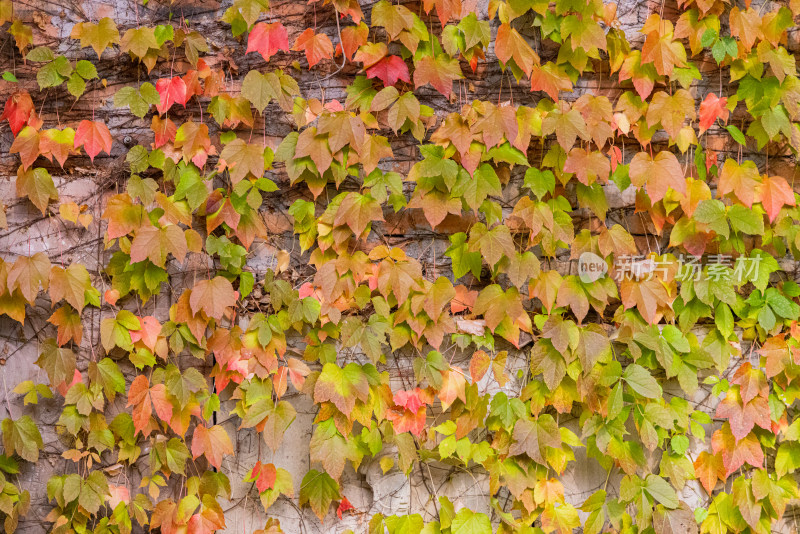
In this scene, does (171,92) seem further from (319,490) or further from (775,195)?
(775,195)

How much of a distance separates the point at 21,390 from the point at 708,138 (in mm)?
2428

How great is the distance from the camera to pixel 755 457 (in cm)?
171

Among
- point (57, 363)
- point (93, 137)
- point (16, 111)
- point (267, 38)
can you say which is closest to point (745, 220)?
point (267, 38)

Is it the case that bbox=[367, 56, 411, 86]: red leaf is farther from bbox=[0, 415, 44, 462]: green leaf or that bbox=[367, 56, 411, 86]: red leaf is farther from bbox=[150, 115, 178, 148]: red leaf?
bbox=[0, 415, 44, 462]: green leaf

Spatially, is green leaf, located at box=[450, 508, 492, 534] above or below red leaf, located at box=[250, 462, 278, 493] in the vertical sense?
below

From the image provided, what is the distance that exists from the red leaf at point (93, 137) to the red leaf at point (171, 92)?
0.62 ft

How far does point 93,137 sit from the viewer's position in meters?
1.68

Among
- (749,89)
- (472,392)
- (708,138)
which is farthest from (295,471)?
(749,89)

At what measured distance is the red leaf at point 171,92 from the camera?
1.68 meters

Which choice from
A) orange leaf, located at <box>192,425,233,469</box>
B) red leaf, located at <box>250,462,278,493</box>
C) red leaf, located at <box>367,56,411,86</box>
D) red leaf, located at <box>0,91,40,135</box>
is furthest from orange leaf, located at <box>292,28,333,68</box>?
red leaf, located at <box>250,462,278,493</box>

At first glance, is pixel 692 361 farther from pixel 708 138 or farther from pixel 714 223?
pixel 708 138

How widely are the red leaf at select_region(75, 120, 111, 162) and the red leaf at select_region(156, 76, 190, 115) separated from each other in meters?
0.19

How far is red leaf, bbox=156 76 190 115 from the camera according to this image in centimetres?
168

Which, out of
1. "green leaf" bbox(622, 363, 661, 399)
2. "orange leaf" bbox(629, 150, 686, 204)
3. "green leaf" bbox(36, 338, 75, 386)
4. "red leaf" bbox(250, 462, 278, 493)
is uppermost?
"orange leaf" bbox(629, 150, 686, 204)
